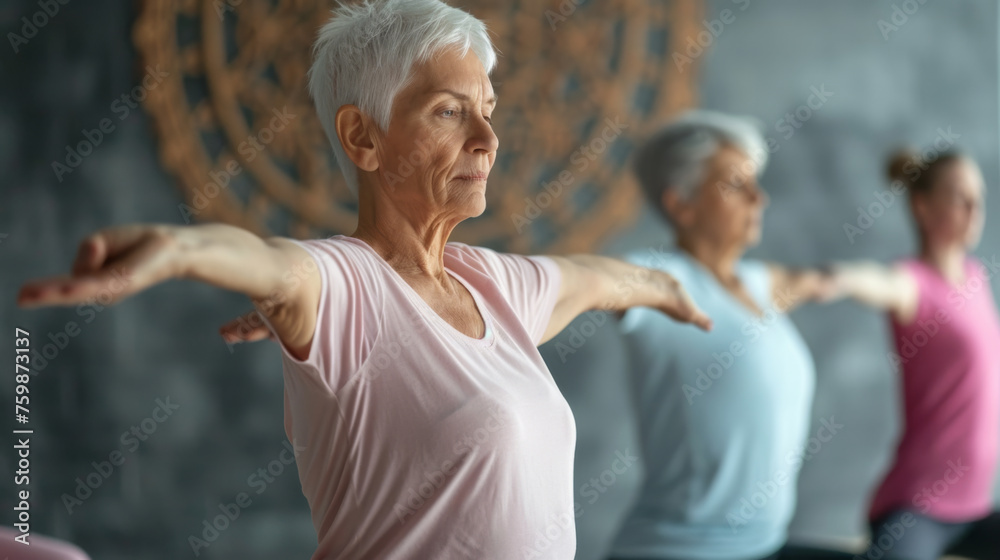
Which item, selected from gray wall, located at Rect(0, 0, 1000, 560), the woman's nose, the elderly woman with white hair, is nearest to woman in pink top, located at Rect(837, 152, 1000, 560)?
the elderly woman with white hair

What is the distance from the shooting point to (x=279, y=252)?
802 mm

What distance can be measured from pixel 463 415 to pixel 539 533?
152 millimetres

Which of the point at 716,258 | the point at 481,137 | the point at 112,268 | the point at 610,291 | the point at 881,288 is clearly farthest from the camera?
the point at 881,288

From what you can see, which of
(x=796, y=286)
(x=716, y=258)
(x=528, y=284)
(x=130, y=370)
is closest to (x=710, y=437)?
(x=716, y=258)

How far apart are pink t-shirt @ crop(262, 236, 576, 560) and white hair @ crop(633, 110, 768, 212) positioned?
153 centimetres

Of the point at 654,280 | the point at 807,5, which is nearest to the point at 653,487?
the point at 654,280

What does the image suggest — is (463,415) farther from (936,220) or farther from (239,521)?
(936,220)

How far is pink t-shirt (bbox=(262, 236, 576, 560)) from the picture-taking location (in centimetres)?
87

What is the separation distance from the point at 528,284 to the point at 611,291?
0.53 ft

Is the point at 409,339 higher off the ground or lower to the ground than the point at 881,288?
higher

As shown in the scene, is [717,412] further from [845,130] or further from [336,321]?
[845,130]

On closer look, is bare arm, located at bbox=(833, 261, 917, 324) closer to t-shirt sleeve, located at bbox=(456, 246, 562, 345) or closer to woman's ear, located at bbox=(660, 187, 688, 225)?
woman's ear, located at bbox=(660, 187, 688, 225)

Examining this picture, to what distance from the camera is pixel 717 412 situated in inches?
80.7

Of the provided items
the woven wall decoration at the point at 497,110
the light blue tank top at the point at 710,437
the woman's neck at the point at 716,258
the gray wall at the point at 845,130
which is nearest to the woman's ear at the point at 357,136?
the light blue tank top at the point at 710,437
